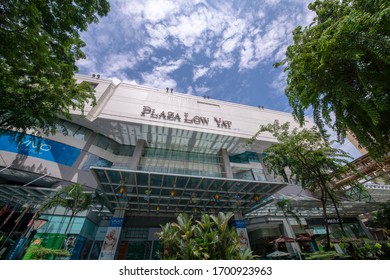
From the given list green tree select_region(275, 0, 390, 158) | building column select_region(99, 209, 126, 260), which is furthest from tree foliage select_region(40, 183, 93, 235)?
green tree select_region(275, 0, 390, 158)

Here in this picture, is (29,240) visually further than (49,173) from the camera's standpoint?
No

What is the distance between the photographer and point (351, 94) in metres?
3.09

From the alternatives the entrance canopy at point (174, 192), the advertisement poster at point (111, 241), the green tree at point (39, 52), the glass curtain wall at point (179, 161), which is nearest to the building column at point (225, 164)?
the glass curtain wall at point (179, 161)

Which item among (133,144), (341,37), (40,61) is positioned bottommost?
(341,37)

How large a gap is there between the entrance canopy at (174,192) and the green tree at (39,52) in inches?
185

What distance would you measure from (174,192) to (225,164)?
6.61 m

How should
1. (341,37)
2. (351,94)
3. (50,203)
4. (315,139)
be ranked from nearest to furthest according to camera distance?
(341,37)
(351,94)
(315,139)
(50,203)

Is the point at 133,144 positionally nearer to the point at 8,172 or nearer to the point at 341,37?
the point at 8,172

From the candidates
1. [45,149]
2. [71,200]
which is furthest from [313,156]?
[45,149]

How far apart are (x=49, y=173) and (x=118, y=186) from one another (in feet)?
22.5

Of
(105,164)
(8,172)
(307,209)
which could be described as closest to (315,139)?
(307,209)

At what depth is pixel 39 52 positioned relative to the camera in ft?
12.0

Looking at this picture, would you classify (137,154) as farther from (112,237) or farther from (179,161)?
(112,237)

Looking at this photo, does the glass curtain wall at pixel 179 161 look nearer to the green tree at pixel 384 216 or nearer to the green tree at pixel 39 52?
the green tree at pixel 39 52
